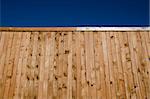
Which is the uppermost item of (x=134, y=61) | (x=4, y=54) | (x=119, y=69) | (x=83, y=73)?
(x=4, y=54)

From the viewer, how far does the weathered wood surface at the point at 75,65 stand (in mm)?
5965

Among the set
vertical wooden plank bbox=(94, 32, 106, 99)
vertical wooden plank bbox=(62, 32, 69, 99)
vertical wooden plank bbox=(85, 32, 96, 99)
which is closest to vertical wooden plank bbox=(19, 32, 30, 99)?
vertical wooden plank bbox=(62, 32, 69, 99)

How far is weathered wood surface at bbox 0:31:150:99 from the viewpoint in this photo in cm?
596

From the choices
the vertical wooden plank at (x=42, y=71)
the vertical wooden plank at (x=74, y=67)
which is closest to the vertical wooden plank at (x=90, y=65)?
the vertical wooden plank at (x=74, y=67)

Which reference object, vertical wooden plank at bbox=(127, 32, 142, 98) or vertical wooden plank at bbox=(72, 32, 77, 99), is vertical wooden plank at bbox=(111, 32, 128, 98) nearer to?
vertical wooden plank at bbox=(127, 32, 142, 98)

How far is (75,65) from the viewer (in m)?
6.27

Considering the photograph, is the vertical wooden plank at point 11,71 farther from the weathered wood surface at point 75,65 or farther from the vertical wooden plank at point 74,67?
the vertical wooden plank at point 74,67

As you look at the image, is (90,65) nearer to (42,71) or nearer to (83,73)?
(83,73)

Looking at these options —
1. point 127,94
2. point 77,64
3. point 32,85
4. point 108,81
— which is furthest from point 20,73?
point 127,94

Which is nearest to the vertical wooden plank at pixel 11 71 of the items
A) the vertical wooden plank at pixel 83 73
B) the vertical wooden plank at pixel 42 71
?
the vertical wooden plank at pixel 42 71

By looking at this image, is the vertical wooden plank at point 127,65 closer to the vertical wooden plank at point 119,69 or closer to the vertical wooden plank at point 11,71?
the vertical wooden plank at point 119,69

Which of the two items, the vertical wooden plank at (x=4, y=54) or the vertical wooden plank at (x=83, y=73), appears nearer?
the vertical wooden plank at (x=83, y=73)

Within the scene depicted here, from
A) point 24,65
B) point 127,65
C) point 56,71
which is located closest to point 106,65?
point 127,65

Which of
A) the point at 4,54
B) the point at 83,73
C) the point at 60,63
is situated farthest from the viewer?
the point at 4,54
